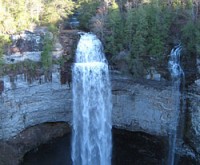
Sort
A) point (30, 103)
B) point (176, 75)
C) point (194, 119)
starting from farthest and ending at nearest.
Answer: point (30, 103)
point (194, 119)
point (176, 75)

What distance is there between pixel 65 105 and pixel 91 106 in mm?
1952

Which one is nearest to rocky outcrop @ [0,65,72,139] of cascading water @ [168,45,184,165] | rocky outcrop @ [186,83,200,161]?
cascading water @ [168,45,184,165]

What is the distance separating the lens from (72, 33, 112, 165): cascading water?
2248 centimetres

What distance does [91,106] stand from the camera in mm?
22719

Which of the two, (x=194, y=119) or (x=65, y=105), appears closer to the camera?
(x=194, y=119)

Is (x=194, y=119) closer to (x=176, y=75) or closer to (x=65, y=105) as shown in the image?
(x=176, y=75)

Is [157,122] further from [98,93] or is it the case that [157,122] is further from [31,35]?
[31,35]

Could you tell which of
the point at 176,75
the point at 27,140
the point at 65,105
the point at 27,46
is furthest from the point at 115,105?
the point at 27,46

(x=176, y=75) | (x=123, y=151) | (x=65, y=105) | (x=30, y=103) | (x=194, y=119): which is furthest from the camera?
(x=123, y=151)

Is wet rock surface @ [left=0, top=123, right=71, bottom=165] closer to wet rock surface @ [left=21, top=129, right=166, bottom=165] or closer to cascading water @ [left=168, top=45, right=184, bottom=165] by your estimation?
wet rock surface @ [left=21, top=129, right=166, bottom=165]

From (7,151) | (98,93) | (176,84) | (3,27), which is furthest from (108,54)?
(7,151)

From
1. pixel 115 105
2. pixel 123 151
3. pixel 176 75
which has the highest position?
pixel 176 75

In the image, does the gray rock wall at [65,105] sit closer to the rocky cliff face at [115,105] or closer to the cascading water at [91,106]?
the rocky cliff face at [115,105]

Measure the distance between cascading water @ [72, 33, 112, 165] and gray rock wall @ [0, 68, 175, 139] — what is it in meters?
0.97
